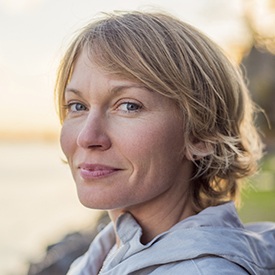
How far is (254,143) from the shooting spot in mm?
2533

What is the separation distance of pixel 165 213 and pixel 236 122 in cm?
37

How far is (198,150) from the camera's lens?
2166mm

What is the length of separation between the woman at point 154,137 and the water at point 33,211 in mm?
2975

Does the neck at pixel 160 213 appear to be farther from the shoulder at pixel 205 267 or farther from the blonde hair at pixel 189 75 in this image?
the shoulder at pixel 205 267

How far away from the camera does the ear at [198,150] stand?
7.03 feet

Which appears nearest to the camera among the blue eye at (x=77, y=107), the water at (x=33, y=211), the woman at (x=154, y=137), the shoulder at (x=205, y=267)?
the shoulder at (x=205, y=267)

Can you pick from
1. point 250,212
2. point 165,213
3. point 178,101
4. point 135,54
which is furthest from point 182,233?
point 250,212

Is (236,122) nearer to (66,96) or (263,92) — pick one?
(66,96)

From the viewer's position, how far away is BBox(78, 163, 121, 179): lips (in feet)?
6.65

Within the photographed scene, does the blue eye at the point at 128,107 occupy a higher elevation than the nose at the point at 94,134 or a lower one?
higher

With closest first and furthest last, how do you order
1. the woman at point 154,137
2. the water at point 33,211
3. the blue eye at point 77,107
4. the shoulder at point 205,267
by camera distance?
the shoulder at point 205,267 → the woman at point 154,137 → the blue eye at point 77,107 → the water at point 33,211

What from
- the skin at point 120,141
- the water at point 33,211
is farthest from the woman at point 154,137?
the water at point 33,211

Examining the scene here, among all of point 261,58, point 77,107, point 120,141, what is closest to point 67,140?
point 77,107

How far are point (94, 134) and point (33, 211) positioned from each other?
36.1 feet
